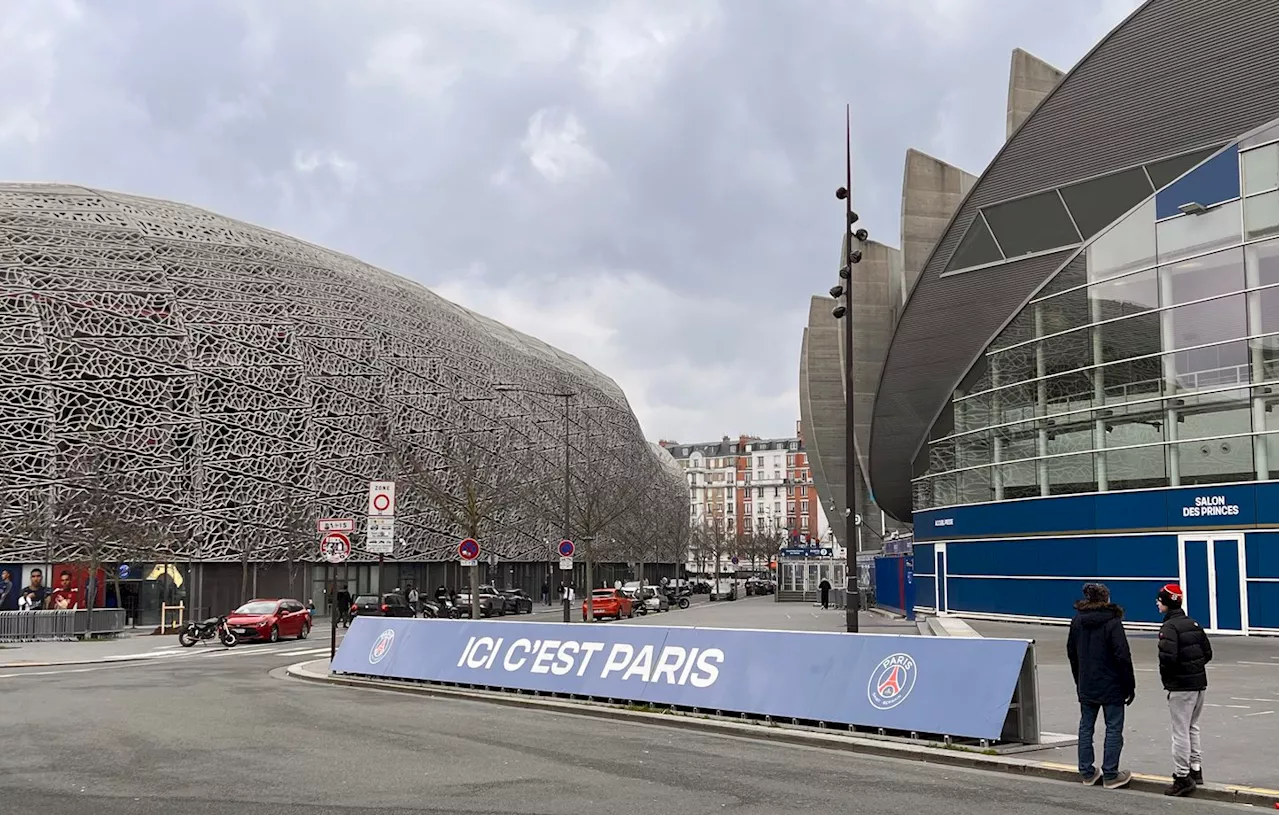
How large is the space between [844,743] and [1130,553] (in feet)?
61.7

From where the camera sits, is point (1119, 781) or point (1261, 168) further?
point (1261, 168)

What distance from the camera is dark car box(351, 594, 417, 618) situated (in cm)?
4191

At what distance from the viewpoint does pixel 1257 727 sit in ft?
41.8

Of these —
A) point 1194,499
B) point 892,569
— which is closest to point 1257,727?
point 1194,499

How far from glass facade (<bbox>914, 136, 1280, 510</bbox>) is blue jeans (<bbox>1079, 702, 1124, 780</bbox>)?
717 inches

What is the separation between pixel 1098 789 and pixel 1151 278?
21.5 m

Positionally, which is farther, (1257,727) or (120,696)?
(120,696)

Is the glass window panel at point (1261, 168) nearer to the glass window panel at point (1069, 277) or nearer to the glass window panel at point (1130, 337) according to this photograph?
the glass window panel at point (1130, 337)

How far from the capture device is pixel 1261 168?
26172 millimetres

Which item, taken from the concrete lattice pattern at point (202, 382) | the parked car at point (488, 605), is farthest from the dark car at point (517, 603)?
the concrete lattice pattern at point (202, 382)

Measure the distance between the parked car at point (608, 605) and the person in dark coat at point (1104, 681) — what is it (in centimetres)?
3765

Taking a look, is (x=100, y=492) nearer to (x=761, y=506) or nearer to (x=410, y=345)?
(x=410, y=345)

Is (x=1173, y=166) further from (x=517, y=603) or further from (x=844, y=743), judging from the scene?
(x=517, y=603)

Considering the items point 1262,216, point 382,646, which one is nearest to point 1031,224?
point 1262,216
